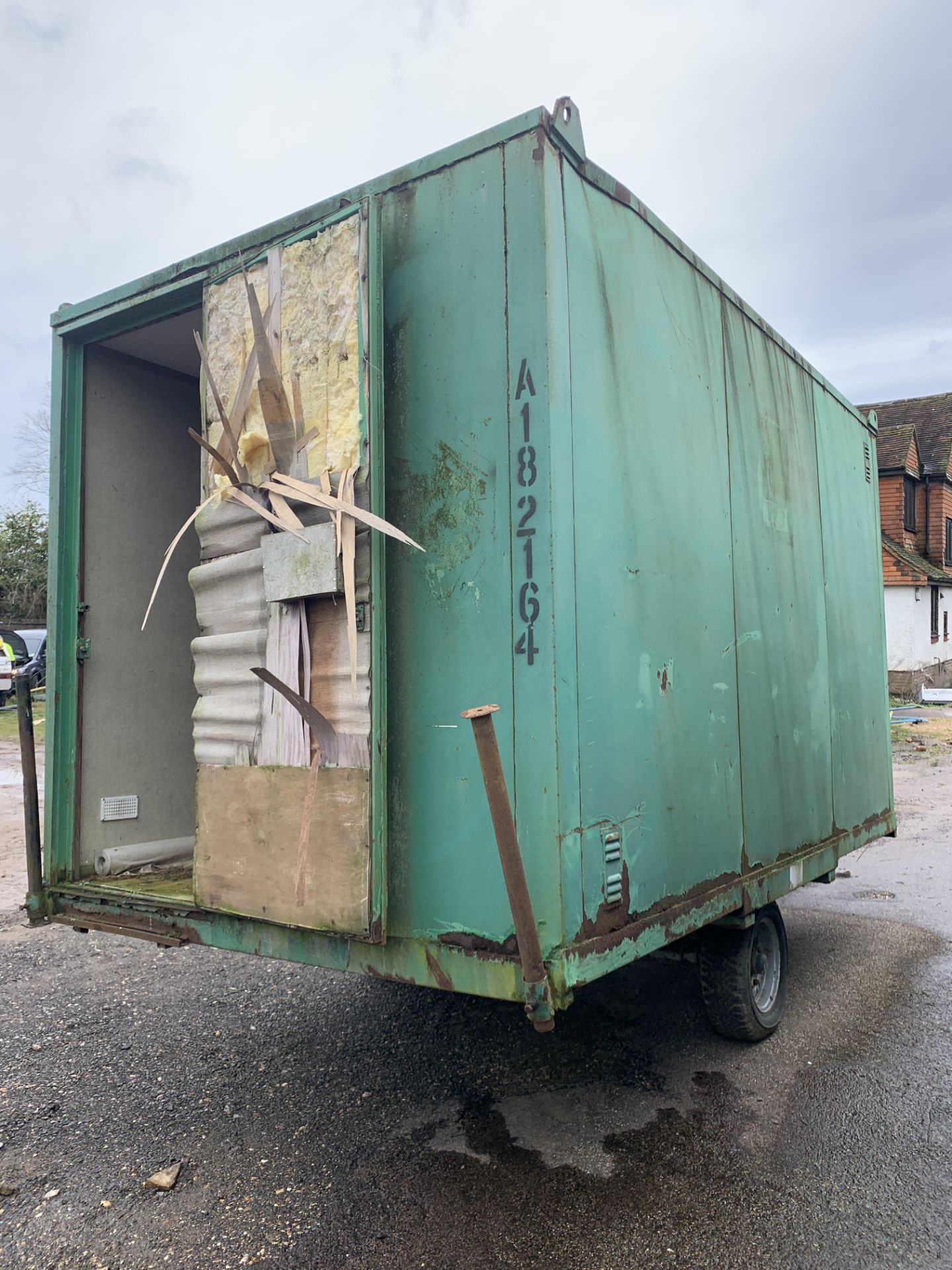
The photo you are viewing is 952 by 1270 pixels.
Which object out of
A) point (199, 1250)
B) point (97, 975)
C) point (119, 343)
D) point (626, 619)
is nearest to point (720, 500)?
point (626, 619)

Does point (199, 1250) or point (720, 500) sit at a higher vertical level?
point (720, 500)

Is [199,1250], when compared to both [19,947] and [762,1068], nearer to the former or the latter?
[762,1068]

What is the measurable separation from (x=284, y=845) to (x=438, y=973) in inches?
24.9

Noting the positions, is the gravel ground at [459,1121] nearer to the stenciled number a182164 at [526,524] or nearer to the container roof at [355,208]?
the stenciled number a182164 at [526,524]

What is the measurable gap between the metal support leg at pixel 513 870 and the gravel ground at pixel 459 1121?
79cm

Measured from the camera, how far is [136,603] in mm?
4211

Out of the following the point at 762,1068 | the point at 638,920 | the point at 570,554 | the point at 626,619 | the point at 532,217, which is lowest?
the point at 762,1068

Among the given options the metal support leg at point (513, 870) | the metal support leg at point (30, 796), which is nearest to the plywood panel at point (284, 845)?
the metal support leg at point (513, 870)

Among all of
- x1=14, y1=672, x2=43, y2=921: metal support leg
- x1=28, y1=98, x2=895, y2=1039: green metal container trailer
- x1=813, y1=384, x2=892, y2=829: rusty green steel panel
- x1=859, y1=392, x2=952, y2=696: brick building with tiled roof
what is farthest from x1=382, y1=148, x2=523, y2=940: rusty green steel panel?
x1=859, y1=392, x2=952, y2=696: brick building with tiled roof

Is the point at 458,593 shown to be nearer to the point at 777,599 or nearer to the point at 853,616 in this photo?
the point at 777,599

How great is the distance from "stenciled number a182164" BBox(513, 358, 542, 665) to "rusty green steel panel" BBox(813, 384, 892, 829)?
2.73 metres

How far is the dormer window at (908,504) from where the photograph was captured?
2375cm

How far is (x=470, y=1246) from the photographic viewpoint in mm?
2654

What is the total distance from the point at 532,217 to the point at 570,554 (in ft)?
3.30
